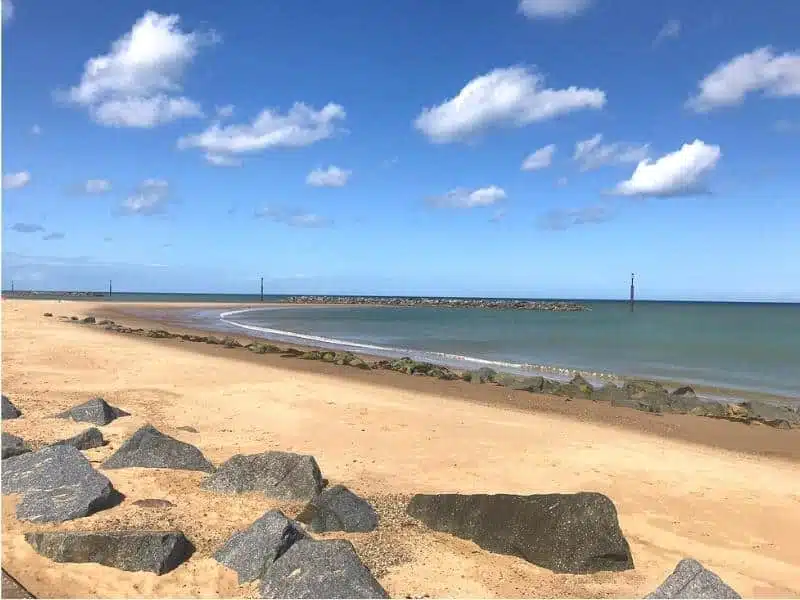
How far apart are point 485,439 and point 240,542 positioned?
5.89 metres

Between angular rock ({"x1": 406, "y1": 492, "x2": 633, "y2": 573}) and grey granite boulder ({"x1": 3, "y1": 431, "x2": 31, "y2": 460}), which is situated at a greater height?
grey granite boulder ({"x1": 3, "y1": 431, "x2": 31, "y2": 460})

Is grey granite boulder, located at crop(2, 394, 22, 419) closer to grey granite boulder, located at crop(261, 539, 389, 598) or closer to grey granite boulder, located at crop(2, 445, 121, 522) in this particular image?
grey granite boulder, located at crop(2, 445, 121, 522)

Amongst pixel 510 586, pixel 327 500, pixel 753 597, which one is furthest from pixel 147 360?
pixel 753 597

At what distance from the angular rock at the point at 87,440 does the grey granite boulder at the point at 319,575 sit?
4.42 metres

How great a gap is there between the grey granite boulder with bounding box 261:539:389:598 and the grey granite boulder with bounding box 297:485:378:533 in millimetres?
1105

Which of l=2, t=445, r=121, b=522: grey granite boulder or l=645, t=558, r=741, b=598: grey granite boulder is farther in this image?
l=2, t=445, r=121, b=522: grey granite boulder

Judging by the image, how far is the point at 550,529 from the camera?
5.58 metres

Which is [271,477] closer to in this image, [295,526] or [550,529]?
[295,526]

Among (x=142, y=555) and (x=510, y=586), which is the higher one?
(x=142, y=555)

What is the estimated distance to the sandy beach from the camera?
16.9ft

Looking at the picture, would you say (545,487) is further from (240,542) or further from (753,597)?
(240,542)

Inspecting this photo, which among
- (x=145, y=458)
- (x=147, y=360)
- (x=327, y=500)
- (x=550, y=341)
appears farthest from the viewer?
(x=550, y=341)

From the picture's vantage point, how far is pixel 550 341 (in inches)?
1516

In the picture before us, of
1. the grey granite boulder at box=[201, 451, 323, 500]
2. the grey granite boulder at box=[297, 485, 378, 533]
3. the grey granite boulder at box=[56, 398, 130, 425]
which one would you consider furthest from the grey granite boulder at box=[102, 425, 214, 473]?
the grey granite boulder at box=[56, 398, 130, 425]
